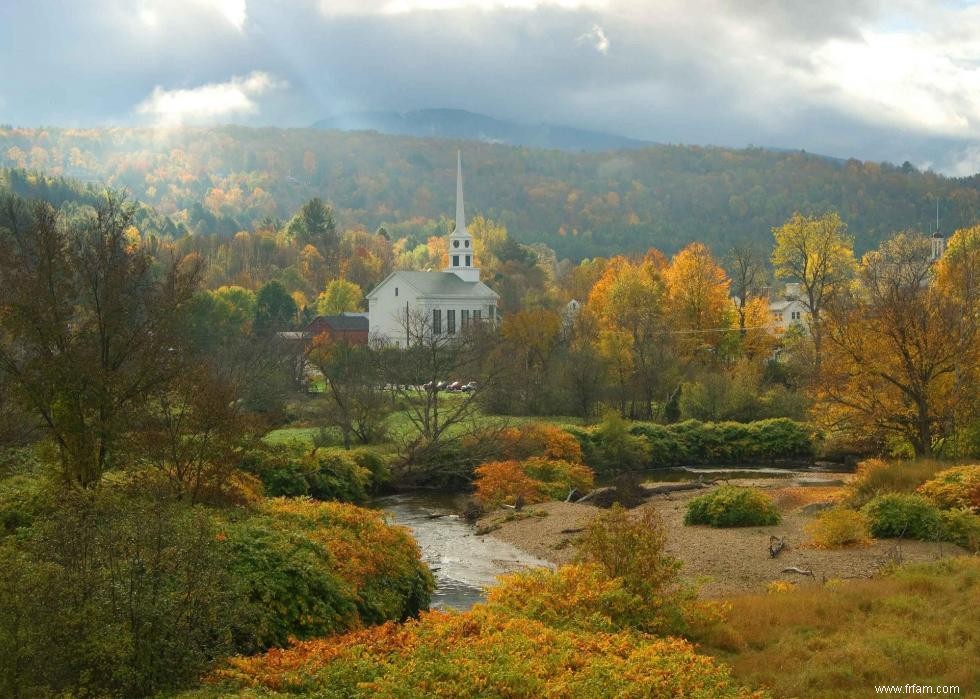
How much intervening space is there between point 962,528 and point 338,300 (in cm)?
7855

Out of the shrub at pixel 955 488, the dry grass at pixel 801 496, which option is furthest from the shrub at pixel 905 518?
the dry grass at pixel 801 496

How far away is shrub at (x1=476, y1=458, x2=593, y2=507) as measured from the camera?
A: 3328cm

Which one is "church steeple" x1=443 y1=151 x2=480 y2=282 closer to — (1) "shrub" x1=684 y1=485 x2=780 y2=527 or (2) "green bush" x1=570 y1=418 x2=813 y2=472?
(2) "green bush" x1=570 y1=418 x2=813 y2=472

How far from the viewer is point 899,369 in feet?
96.5

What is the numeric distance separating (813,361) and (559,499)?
905 inches

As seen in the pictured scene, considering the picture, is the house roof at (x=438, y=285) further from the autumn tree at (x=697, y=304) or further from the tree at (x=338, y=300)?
the autumn tree at (x=697, y=304)

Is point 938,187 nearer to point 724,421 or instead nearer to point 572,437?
point 724,421

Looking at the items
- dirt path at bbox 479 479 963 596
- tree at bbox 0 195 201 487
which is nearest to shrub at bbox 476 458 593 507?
dirt path at bbox 479 479 963 596

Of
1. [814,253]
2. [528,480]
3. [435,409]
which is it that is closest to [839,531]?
[528,480]

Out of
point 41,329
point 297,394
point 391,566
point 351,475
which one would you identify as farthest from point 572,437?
point 41,329

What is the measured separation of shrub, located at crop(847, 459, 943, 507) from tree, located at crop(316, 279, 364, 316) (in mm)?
73357

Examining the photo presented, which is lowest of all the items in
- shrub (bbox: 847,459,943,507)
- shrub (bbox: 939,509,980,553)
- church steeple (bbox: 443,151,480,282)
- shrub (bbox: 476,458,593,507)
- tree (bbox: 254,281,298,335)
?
shrub (bbox: 476,458,593,507)

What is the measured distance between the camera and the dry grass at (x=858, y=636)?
12.2 meters

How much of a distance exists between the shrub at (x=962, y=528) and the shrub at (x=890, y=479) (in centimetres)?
277
